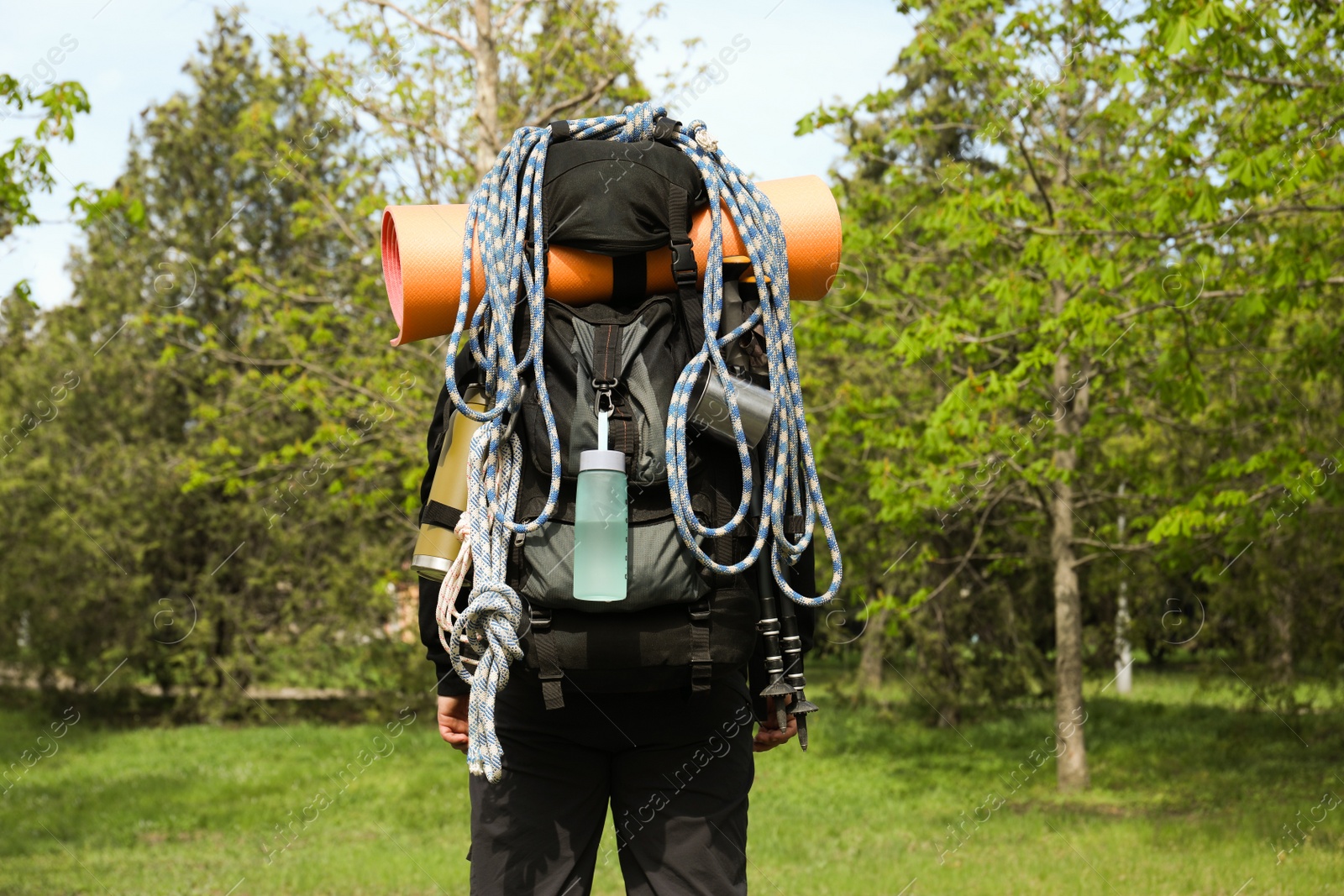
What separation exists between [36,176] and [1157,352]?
24.4 feet

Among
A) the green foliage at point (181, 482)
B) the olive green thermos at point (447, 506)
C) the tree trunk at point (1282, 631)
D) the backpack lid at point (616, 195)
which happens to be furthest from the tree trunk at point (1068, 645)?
the olive green thermos at point (447, 506)

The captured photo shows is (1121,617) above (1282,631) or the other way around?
the other way around

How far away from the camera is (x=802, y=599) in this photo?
2.05 m

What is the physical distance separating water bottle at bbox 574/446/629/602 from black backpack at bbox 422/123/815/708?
3 centimetres

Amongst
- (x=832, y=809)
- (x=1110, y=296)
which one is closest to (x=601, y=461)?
(x=1110, y=296)

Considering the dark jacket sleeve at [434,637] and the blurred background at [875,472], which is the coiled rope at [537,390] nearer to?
the dark jacket sleeve at [434,637]

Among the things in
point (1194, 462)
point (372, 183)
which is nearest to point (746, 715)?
point (372, 183)

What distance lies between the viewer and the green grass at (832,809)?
22.8 ft

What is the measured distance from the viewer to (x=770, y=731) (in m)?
2.15

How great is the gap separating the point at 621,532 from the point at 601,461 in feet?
0.38

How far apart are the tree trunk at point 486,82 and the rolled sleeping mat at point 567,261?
20.2ft

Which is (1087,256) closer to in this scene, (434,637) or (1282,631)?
(434,637)

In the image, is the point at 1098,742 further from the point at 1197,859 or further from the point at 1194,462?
the point at 1197,859

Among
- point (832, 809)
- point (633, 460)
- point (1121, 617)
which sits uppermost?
point (633, 460)
